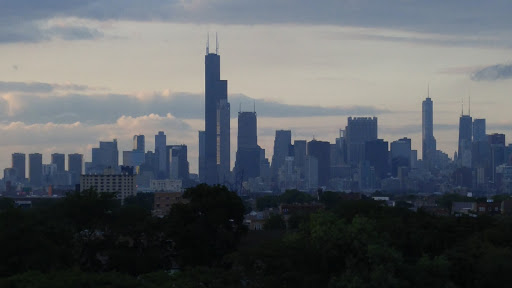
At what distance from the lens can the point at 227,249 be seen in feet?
183

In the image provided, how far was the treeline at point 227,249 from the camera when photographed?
40531 mm

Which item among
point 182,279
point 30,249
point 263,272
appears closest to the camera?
point 182,279

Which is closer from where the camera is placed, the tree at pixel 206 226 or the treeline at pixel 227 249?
the treeline at pixel 227 249

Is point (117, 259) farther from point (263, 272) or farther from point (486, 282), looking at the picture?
point (486, 282)

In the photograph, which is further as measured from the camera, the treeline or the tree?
the tree

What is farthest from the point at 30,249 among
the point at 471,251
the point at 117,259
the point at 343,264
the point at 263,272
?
the point at 471,251

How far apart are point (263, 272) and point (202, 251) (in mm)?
11900

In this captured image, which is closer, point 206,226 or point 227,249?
point 227,249

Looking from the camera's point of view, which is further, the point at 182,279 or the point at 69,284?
the point at 182,279

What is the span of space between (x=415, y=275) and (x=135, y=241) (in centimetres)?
1787

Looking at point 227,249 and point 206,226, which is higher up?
point 206,226

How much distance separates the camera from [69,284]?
37656 millimetres

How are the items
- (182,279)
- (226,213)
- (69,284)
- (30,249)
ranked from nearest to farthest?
(69,284) < (182,279) < (30,249) < (226,213)

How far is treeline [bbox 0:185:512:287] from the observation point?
40.5 metres
